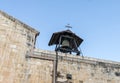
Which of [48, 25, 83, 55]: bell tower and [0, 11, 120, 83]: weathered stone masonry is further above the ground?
[48, 25, 83, 55]: bell tower

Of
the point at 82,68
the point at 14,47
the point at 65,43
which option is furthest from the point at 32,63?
the point at 65,43

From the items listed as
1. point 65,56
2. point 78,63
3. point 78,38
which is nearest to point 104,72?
point 78,63

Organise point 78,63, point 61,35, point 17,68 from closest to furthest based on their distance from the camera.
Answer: point 17,68 < point 78,63 < point 61,35

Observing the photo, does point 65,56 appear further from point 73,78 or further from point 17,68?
point 17,68

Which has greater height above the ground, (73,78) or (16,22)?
(16,22)

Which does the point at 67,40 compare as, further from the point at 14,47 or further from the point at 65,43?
the point at 14,47

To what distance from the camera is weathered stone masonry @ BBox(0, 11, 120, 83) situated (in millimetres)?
9555

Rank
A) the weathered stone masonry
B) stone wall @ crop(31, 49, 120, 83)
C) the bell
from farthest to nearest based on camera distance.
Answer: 1. the bell
2. stone wall @ crop(31, 49, 120, 83)
3. the weathered stone masonry

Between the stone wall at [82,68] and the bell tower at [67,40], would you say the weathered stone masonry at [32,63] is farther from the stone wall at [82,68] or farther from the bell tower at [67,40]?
the bell tower at [67,40]

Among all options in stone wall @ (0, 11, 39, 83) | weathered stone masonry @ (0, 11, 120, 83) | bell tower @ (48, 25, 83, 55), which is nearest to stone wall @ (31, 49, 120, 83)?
weathered stone masonry @ (0, 11, 120, 83)

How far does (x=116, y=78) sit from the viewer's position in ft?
36.9

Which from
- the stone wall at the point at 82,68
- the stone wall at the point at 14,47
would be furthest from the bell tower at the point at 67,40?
the stone wall at the point at 14,47

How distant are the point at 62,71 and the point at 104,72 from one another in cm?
257

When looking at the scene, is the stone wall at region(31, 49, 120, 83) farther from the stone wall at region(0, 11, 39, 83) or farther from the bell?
the bell
